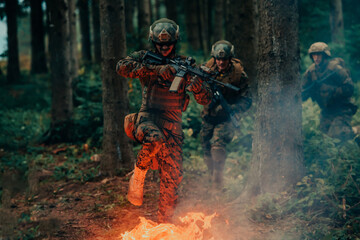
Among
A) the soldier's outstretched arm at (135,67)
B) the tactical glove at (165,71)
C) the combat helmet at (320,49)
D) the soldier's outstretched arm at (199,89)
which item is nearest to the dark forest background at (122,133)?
the combat helmet at (320,49)

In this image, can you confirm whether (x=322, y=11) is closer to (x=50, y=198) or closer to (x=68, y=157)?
A: (x=68, y=157)

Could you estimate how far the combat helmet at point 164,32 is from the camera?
169 inches

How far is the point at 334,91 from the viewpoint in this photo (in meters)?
8.00

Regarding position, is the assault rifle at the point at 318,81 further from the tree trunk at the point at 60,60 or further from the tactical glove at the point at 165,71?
the tree trunk at the point at 60,60

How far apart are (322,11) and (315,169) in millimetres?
13343

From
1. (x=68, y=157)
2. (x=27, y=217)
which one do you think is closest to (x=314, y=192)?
(x=27, y=217)

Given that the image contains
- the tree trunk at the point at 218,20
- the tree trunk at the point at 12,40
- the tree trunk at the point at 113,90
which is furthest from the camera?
the tree trunk at the point at 12,40

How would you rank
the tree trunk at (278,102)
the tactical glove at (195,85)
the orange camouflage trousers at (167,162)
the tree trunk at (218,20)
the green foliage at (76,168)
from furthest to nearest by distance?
the tree trunk at (218,20)
the green foliage at (76,168)
the tree trunk at (278,102)
the orange camouflage trousers at (167,162)
the tactical glove at (195,85)

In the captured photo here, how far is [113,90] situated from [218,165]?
7.62 feet

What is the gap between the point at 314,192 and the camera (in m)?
5.28

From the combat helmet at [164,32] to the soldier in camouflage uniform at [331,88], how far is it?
4397 millimetres

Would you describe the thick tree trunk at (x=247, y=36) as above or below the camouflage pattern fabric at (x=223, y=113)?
above

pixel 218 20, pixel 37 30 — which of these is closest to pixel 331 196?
pixel 218 20

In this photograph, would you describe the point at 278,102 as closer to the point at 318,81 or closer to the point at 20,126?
the point at 318,81
